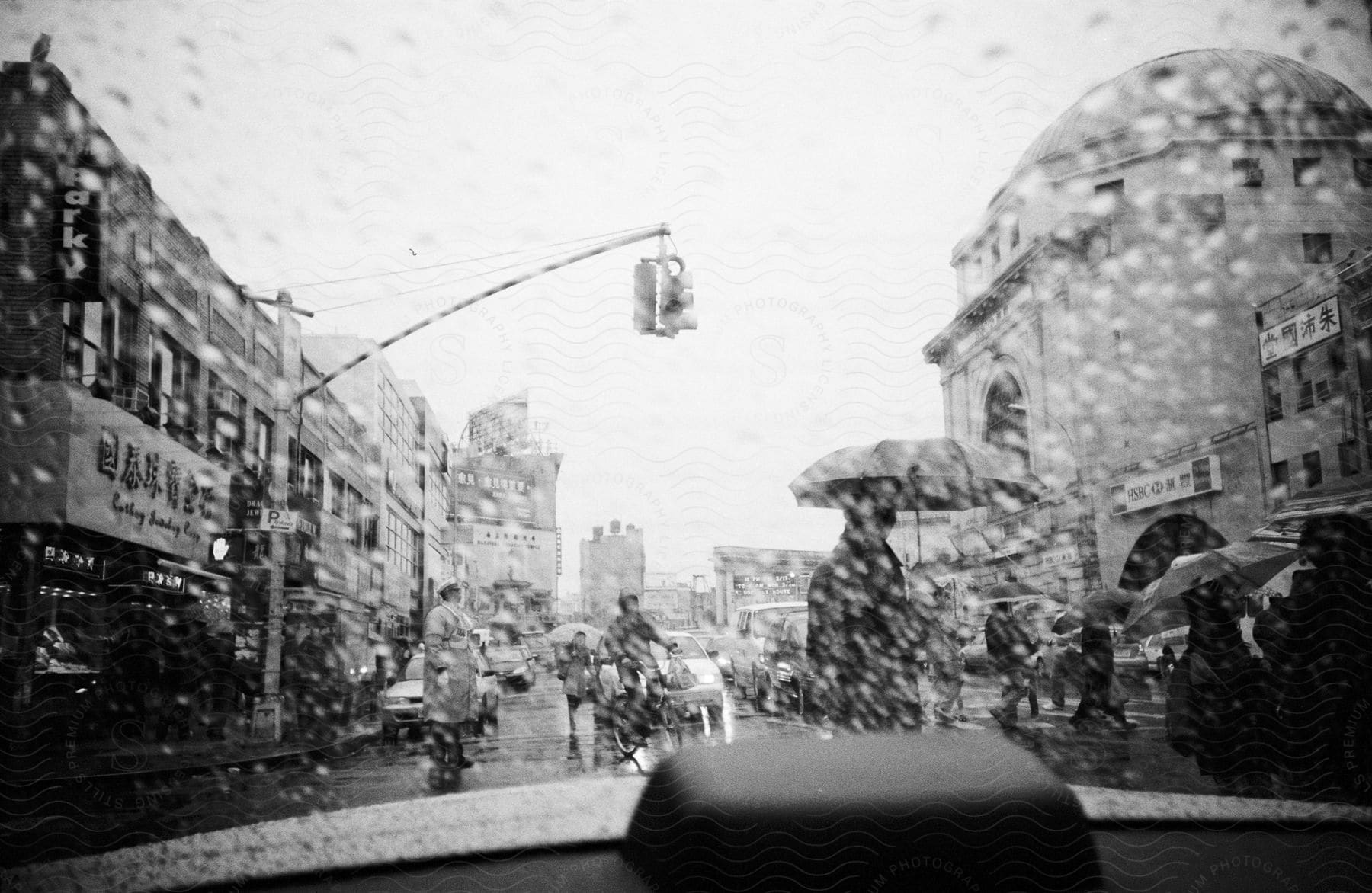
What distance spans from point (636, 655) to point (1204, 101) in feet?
13.3

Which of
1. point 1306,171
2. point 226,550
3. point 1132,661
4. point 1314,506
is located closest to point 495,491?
point 1306,171

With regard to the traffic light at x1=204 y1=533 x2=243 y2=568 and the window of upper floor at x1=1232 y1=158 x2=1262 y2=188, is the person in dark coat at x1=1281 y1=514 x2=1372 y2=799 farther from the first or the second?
the traffic light at x1=204 y1=533 x2=243 y2=568

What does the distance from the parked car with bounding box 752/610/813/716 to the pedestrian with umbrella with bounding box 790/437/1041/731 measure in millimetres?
4606

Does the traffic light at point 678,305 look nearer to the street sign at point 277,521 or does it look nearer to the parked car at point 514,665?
the parked car at point 514,665

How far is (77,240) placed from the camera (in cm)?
619

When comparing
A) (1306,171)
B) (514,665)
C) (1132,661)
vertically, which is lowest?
(1132,661)

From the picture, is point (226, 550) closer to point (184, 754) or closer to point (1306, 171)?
point (184, 754)

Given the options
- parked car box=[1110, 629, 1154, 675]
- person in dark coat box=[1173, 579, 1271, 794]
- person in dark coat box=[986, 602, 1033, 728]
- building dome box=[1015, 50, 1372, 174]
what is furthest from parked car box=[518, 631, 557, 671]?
parked car box=[1110, 629, 1154, 675]

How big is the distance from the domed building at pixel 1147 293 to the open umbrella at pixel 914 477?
29cm

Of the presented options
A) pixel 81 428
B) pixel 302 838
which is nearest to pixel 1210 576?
pixel 302 838

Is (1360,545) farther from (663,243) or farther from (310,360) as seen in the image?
(310,360)

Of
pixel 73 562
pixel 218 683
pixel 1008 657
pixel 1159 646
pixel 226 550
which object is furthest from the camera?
pixel 1159 646

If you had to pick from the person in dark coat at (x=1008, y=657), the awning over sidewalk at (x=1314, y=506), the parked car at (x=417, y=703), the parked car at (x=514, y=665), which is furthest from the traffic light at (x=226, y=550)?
the awning over sidewalk at (x=1314, y=506)

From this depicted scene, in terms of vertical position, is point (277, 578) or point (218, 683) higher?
point (277, 578)
